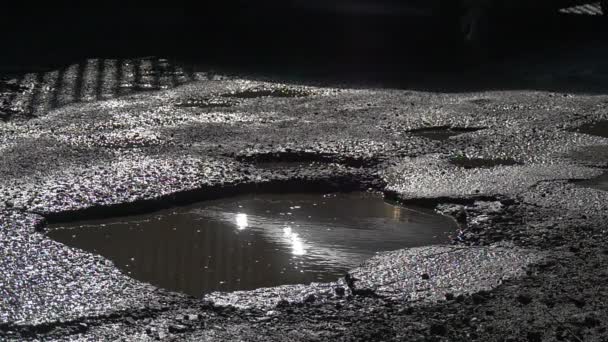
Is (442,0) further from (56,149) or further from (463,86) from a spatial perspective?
(56,149)

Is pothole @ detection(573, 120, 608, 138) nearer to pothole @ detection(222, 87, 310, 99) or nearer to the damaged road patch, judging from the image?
pothole @ detection(222, 87, 310, 99)

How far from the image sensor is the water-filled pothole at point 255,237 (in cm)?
474

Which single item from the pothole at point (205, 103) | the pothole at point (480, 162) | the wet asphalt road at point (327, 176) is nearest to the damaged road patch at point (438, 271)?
the wet asphalt road at point (327, 176)

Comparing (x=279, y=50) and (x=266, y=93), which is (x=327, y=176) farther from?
(x=279, y=50)

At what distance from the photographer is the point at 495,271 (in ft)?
15.1

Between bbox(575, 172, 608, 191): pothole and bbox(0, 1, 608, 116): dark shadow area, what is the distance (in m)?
3.71

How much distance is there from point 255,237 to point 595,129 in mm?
3728

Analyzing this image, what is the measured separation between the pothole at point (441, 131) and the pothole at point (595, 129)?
804mm

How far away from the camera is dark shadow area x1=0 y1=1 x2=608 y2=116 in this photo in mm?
10258

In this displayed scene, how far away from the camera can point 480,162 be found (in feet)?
22.0

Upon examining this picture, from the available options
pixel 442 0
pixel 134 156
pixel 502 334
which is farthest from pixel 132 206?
pixel 442 0

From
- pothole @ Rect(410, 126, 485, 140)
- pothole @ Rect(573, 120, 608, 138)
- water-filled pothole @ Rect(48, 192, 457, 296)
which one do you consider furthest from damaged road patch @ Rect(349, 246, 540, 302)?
pothole @ Rect(573, 120, 608, 138)

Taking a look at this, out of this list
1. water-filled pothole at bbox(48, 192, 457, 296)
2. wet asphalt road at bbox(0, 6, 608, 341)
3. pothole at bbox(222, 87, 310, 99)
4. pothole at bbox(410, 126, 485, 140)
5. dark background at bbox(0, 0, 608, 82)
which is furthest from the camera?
dark background at bbox(0, 0, 608, 82)

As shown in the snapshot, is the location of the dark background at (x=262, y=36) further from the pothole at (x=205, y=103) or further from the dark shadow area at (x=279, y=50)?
the pothole at (x=205, y=103)
